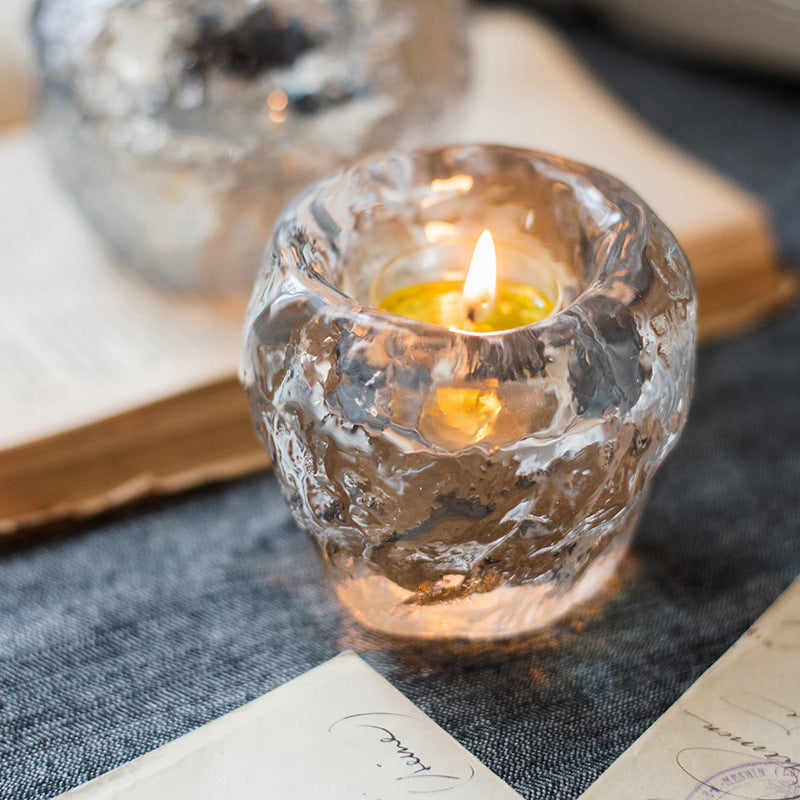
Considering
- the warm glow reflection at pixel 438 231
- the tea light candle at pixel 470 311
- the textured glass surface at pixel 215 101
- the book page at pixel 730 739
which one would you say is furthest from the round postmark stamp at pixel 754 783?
the textured glass surface at pixel 215 101

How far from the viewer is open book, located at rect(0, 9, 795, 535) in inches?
18.4

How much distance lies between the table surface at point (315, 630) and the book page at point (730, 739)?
0.02 metres

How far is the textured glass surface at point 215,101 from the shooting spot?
51 centimetres

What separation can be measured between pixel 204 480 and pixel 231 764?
0.61 feet

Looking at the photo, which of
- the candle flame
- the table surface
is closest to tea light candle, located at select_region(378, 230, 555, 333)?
the candle flame

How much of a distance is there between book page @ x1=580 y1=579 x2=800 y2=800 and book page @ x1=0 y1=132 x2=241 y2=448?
0.29m

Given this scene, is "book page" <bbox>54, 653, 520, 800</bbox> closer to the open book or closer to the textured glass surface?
the open book

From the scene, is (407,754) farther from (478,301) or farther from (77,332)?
(77,332)

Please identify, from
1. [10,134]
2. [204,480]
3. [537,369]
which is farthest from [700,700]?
[10,134]

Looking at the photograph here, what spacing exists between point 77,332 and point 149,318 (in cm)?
4

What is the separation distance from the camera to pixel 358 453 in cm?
31

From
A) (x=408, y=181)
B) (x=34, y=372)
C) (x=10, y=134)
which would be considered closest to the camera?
(x=408, y=181)

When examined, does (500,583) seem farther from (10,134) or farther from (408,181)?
(10,134)

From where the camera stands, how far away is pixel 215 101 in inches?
20.2
